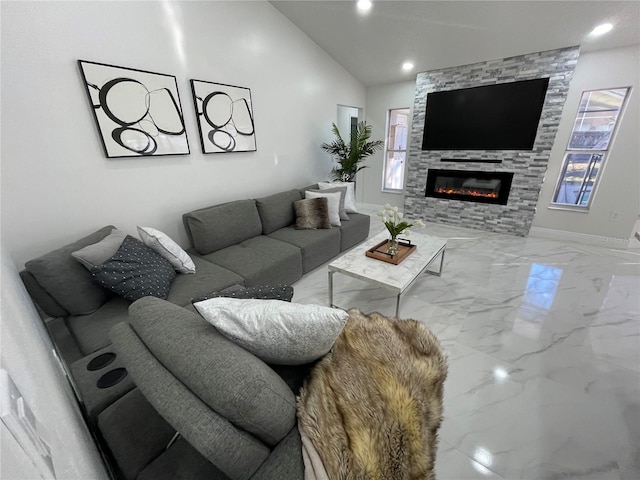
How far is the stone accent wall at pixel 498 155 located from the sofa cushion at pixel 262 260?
9.87 feet

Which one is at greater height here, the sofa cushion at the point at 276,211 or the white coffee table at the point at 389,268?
the sofa cushion at the point at 276,211

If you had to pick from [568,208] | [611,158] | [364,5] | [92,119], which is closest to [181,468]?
[92,119]

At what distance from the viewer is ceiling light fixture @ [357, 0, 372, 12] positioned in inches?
107

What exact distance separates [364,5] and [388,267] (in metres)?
2.88

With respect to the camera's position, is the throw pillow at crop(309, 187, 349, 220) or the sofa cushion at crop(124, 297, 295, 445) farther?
the throw pillow at crop(309, 187, 349, 220)

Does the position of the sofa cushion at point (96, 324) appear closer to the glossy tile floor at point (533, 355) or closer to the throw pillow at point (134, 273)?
the throw pillow at point (134, 273)

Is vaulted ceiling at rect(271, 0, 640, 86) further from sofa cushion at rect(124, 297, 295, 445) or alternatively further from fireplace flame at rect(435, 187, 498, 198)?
sofa cushion at rect(124, 297, 295, 445)

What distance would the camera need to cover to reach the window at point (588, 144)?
3158 mm

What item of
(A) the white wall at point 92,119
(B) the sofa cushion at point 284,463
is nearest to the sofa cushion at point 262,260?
(A) the white wall at point 92,119

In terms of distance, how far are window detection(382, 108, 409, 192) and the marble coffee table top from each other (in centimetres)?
286

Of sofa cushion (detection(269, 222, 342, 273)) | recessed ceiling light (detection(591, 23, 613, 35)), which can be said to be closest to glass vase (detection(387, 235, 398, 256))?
sofa cushion (detection(269, 222, 342, 273))

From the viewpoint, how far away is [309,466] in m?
0.72

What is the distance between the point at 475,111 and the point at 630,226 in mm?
2421

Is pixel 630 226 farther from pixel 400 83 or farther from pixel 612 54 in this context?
pixel 400 83
